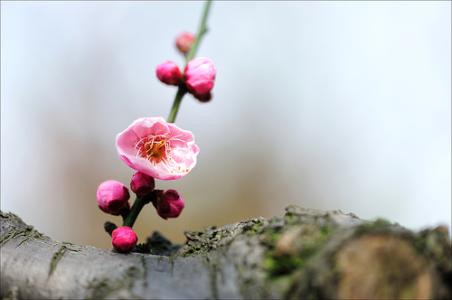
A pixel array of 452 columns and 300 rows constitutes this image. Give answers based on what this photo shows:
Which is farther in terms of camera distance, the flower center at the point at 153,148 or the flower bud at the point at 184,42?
the flower bud at the point at 184,42

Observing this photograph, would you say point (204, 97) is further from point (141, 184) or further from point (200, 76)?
point (141, 184)

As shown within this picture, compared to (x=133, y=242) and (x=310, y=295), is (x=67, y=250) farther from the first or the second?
(x=310, y=295)

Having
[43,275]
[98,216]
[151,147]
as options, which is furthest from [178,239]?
[43,275]

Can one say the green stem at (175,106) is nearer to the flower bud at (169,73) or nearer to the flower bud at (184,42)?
the flower bud at (169,73)

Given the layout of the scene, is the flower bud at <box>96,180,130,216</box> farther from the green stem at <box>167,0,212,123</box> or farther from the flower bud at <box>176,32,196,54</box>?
the flower bud at <box>176,32,196,54</box>

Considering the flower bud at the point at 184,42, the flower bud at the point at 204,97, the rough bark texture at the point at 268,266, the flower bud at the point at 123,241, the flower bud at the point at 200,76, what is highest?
the flower bud at the point at 184,42

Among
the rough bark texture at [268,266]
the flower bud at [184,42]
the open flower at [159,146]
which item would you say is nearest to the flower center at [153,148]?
the open flower at [159,146]

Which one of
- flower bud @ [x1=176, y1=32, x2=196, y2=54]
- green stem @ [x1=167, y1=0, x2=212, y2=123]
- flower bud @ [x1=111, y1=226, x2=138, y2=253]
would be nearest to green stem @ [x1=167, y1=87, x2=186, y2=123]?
green stem @ [x1=167, y1=0, x2=212, y2=123]

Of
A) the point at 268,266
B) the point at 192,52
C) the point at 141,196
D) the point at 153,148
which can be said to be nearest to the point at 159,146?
the point at 153,148
